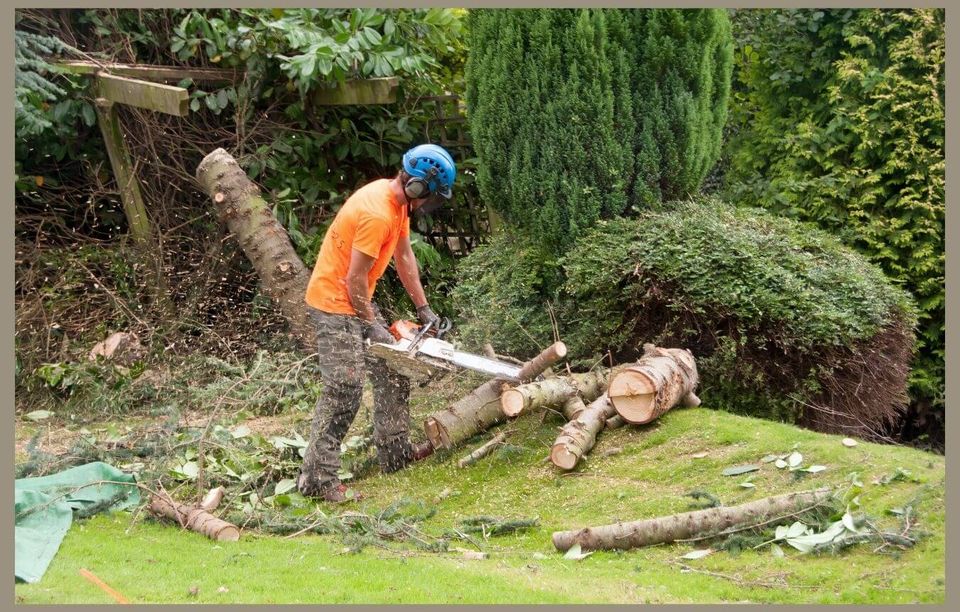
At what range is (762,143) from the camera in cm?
1027

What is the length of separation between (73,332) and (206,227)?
1737mm

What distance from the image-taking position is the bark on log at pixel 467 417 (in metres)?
7.30

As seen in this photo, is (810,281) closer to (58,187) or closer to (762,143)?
(762,143)

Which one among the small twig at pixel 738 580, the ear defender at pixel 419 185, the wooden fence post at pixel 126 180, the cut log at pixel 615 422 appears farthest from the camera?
the wooden fence post at pixel 126 180

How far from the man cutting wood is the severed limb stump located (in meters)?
0.85

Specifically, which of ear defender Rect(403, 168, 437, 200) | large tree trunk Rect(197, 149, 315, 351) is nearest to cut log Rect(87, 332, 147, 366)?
large tree trunk Rect(197, 149, 315, 351)

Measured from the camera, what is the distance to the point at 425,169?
6457 mm

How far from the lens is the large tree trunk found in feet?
29.0

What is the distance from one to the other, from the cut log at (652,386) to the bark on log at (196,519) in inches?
105

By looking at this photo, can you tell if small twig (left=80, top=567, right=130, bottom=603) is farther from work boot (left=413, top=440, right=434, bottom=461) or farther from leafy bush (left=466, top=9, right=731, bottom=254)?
leafy bush (left=466, top=9, right=731, bottom=254)

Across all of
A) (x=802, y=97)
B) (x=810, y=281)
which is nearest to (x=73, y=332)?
(x=810, y=281)

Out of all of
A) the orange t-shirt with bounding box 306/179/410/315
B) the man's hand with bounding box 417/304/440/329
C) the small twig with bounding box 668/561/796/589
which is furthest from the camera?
the man's hand with bounding box 417/304/440/329

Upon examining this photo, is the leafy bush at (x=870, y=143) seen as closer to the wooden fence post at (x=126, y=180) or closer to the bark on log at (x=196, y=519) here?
the wooden fence post at (x=126, y=180)

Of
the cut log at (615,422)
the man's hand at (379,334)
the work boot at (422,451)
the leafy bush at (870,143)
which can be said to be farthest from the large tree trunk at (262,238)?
the leafy bush at (870,143)
